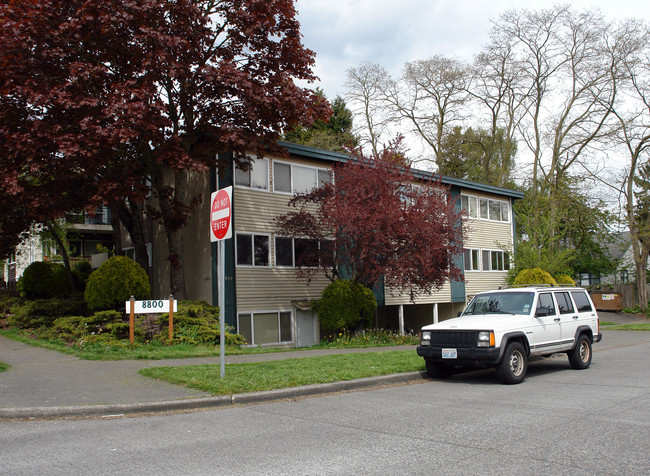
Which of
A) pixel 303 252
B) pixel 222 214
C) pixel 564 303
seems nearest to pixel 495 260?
pixel 303 252

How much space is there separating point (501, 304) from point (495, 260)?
21.6m

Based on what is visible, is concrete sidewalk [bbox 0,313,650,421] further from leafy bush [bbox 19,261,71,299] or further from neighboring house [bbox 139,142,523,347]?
leafy bush [bbox 19,261,71,299]

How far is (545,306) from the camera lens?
38.2 ft

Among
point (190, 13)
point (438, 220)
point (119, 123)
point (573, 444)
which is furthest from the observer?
point (438, 220)

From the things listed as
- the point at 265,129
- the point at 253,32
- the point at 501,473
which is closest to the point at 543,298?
the point at 501,473

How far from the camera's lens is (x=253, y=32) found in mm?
17406

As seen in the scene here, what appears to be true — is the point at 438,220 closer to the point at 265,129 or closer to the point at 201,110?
the point at 265,129

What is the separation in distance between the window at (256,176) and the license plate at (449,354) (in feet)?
37.7

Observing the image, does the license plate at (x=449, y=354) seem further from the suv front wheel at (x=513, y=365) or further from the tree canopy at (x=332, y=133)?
the tree canopy at (x=332, y=133)

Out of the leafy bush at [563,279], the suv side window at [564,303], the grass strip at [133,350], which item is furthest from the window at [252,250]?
the leafy bush at [563,279]

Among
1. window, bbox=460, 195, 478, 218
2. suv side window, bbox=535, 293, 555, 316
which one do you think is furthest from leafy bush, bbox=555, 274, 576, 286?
suv side window, bbox=535, 293, 555, 316

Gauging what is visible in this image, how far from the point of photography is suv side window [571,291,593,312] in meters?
12.7

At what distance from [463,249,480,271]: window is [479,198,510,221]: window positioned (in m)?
2.22

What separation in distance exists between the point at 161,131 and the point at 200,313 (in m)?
5.41
